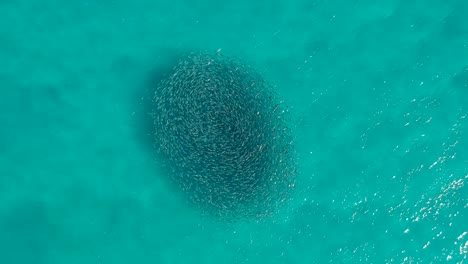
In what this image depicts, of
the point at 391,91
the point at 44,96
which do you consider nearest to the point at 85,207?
the point at 44,96

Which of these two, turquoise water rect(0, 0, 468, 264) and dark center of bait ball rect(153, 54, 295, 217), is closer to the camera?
dark center of bait ball rect(153, 54, 295, 217)

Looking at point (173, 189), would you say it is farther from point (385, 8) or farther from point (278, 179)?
point (385, 8)

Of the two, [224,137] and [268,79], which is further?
[268,79]

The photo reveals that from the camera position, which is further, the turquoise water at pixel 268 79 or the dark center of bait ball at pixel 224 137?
the turquoise water at pixel 268 79

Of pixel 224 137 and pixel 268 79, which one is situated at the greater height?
pixel 268 79
